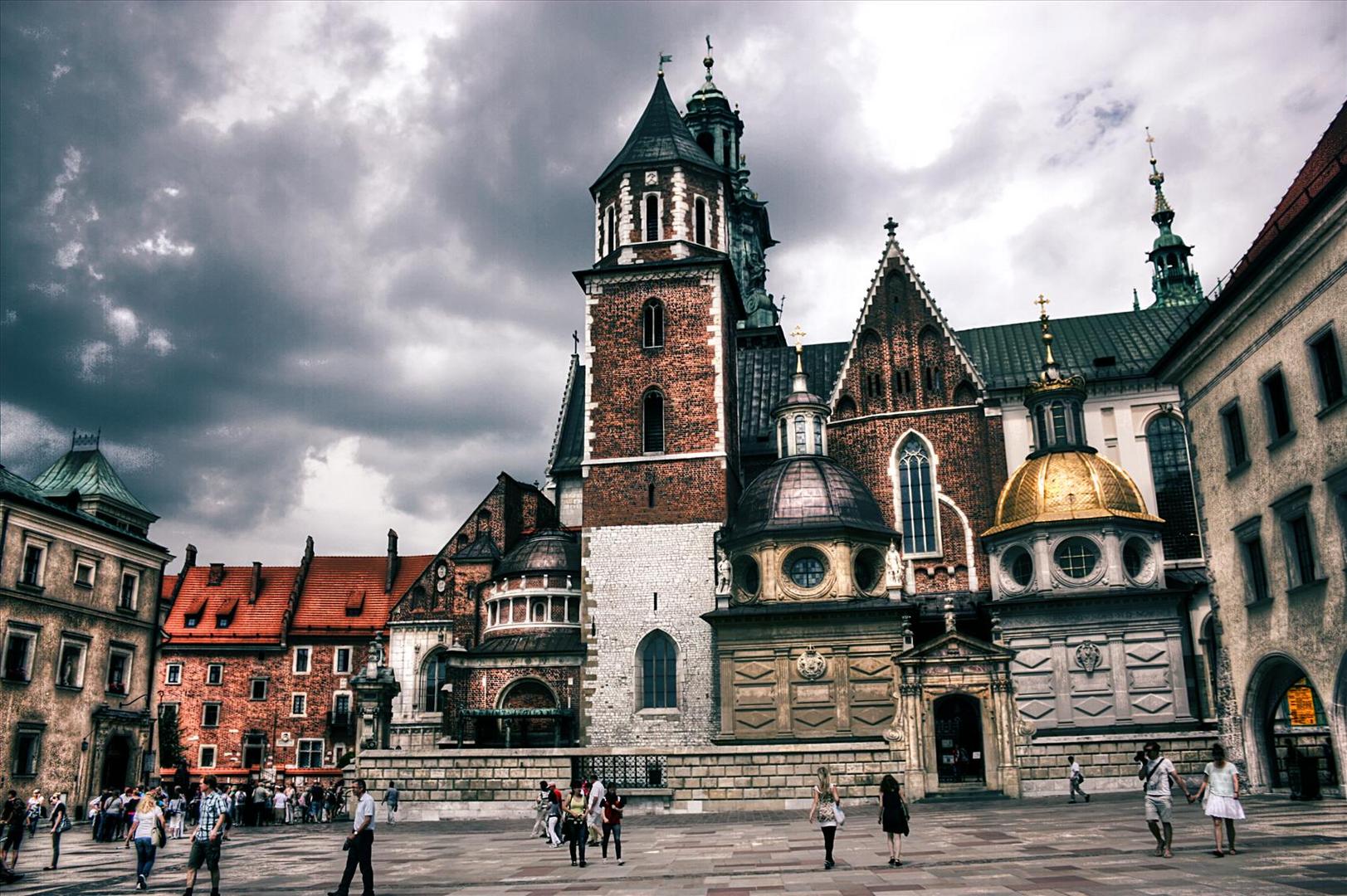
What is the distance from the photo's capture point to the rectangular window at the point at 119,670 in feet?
134

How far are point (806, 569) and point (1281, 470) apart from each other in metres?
17.5

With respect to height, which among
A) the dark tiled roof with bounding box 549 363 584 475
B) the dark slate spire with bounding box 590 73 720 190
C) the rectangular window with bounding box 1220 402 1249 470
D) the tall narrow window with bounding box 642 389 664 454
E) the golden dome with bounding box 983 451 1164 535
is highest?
the dark slate spire with bounding box 590 73 720 190

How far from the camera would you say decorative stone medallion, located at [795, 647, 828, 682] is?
118 feet

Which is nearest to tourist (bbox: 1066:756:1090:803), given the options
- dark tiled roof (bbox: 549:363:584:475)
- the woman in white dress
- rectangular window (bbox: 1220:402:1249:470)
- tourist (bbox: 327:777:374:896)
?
rectangular window (bbox: 1220:402:1249:470)

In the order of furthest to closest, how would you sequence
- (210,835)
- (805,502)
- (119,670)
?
(119,670), (805,502), (210,835)

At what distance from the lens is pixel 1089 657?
116 feet

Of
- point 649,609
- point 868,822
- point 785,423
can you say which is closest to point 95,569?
point 649,609

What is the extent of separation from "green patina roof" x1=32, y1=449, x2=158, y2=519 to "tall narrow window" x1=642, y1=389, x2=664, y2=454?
28826 millimetres

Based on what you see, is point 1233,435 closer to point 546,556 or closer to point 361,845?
point 361,845

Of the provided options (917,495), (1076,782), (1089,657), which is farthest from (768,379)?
(1076,782)

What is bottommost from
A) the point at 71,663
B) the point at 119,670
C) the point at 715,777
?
the point at 715,777

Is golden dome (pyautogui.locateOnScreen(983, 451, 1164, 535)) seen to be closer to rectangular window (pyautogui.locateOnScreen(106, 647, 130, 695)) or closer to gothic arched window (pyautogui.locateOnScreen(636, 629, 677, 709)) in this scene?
gothic arched window (pyautogui.locateOnScreen(636, 629, 677, 709))

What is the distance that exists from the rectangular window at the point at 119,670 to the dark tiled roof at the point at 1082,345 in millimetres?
35663

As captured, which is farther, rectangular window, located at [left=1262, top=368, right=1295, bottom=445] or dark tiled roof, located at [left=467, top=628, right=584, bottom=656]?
dark tiled roof, located at [left=467, top=628, right=584, bottom=656]
